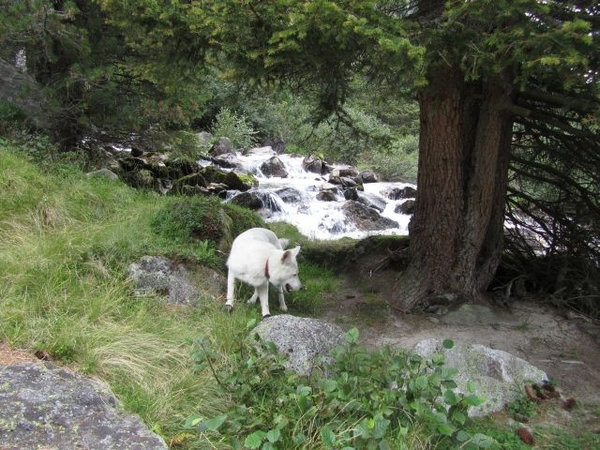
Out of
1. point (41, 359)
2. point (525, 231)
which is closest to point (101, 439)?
point (41, 359)

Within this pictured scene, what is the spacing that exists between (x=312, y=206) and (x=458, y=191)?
28.7 ft

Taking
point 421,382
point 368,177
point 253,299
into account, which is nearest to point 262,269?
point 253,299

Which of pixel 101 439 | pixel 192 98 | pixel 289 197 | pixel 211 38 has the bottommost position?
pixel 289 197

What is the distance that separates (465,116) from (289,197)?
9.19 metres

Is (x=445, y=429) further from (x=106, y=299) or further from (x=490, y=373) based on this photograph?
(x=106, y=299)

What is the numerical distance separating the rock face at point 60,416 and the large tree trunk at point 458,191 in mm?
4127

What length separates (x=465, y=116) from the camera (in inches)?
240

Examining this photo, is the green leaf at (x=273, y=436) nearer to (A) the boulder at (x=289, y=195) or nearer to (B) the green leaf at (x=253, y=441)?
(B) the green leaf at (x=253, y=441)

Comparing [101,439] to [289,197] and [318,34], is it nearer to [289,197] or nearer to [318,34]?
[318,34]

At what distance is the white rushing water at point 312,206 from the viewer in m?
13.4

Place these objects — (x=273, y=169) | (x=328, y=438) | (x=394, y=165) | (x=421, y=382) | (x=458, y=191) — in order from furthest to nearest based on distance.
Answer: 1. (x=394, y=165)
2. (x=273, y=169)
3. (x=458, y=191)
4. (x=421, y=382)
5. (x=328, y=438)

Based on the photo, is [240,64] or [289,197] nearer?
[240,64]

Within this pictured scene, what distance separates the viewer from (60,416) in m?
2.77

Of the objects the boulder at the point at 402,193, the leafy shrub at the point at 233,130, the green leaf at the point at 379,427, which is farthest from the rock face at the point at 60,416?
the leafy shrub at the point at 233,130
